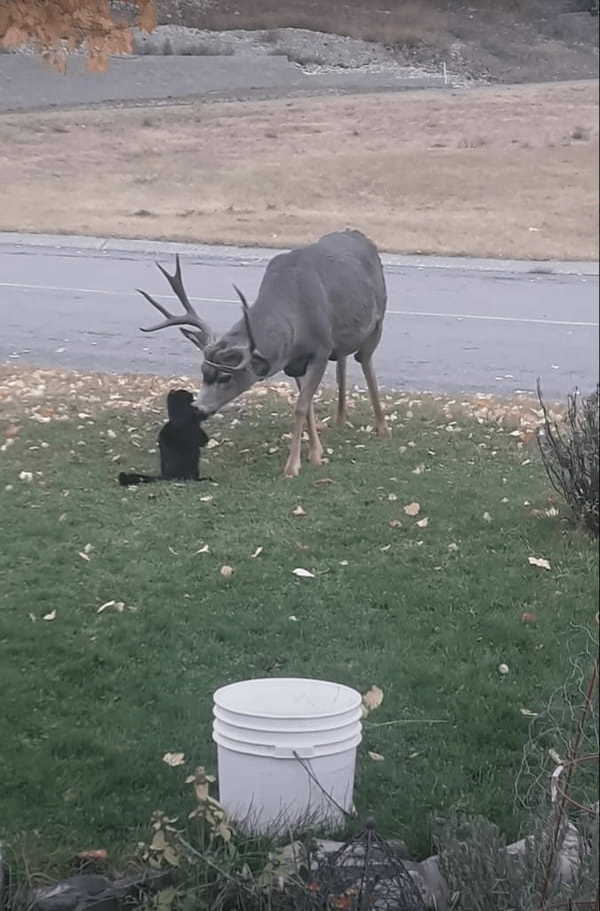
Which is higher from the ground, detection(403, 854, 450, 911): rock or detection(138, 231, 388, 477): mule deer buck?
detection(138, 231, 388, 477): mule deer buck

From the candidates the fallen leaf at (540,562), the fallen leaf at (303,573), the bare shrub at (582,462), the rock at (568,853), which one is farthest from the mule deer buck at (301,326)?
the rock at (568,853)

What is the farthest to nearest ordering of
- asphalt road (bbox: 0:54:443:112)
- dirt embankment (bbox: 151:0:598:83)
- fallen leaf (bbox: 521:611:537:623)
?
1. fallen leaf (bbox: 521:611:537:623)
2. asphalt road (bbox: 0:54:443:112)
3. dirt embankment (bbox: 151:0:598:83)

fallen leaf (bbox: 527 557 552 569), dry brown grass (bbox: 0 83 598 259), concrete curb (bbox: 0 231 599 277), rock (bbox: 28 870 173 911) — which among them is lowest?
rock (bbox: 28 870 173 911)

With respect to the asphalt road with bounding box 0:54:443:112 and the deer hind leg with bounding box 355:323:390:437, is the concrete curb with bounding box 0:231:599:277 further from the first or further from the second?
the deer hind leg with bounding box 355:323:390:437

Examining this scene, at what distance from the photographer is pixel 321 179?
4129mm

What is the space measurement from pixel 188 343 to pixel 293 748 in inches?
166

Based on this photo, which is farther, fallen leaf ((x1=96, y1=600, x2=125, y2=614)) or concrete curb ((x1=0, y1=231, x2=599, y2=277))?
fallen leaf ((x1=96, y1=600, x2=125, y2=614))

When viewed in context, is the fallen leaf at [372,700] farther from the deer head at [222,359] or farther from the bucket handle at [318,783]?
the deer head at [222,359]

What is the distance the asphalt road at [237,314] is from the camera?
4867 millimetres

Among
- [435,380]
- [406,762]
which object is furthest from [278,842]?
[435,380]

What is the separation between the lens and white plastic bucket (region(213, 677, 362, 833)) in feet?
12.2

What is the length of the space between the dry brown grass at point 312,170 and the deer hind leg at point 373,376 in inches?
101

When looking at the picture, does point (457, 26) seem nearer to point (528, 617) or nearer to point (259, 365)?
point (528, 617)

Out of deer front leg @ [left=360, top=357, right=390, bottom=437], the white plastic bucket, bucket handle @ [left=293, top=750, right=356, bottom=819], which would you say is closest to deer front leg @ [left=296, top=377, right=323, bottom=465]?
deer front leg @ [left=360, top=357, right=390, bottom=437]
